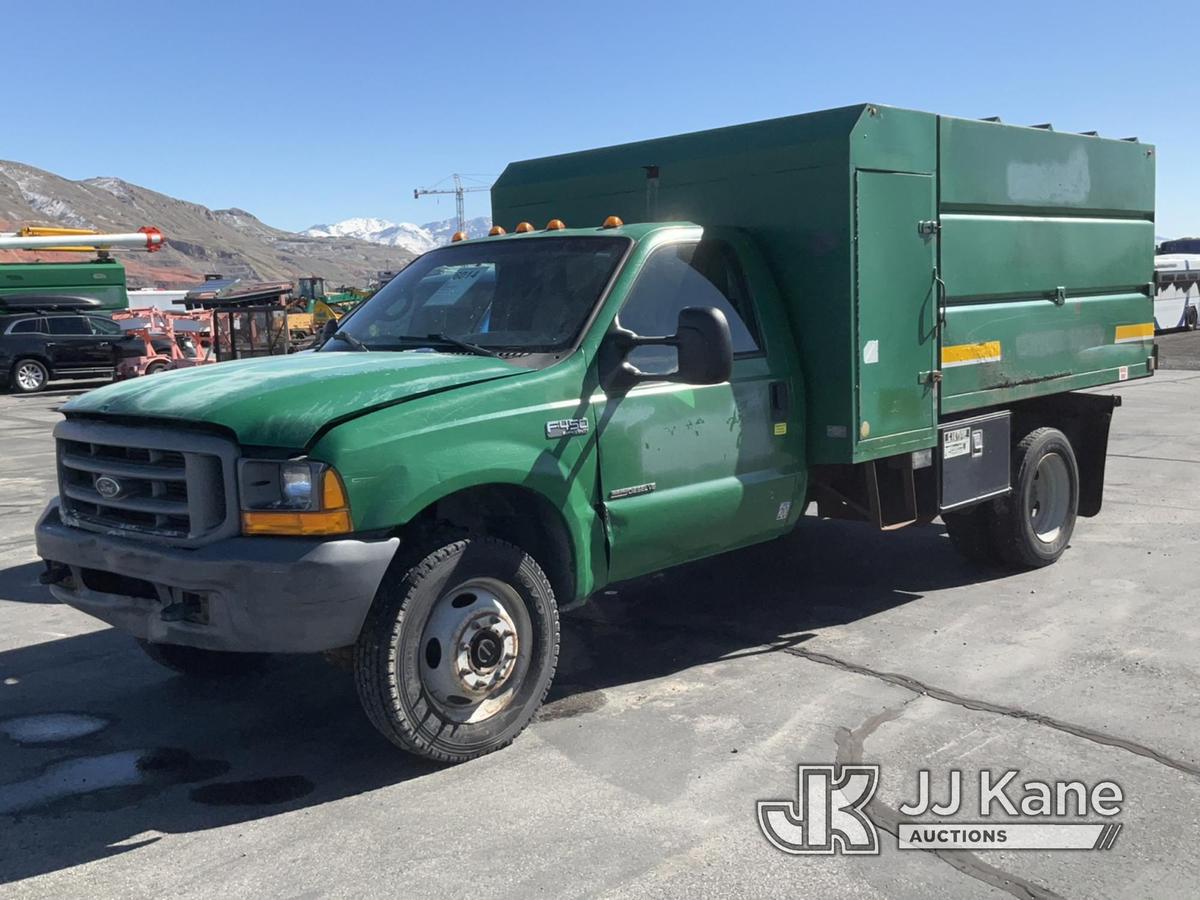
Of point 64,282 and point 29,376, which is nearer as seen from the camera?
point 29,376

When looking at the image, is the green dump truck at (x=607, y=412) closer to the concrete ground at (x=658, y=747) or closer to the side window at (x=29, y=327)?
the concrete ground at (x=658, y=747)

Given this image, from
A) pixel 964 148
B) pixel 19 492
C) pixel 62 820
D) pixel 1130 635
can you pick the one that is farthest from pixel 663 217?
pixel 19 492

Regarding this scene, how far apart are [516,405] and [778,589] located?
118 inches

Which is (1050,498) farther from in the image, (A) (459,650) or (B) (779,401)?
(A) (459,650)

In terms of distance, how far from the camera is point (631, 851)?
3.68m

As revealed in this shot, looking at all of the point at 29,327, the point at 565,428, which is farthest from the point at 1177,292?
the point at 565,428

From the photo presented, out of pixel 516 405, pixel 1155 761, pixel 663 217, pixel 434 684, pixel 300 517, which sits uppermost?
pixel 663 217

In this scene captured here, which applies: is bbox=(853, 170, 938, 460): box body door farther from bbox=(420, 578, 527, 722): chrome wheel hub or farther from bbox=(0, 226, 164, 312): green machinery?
bbox=(0, 226, 164, 312): green machinery

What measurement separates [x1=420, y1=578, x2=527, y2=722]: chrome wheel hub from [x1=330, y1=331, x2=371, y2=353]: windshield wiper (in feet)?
4.68

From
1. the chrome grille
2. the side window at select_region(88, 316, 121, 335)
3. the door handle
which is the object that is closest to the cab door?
the door handle

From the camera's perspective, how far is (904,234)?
5922 millimetres

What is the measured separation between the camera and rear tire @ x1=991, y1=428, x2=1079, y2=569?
278 inches

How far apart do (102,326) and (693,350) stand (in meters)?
24.3

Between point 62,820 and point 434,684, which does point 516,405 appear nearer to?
point 434,684
